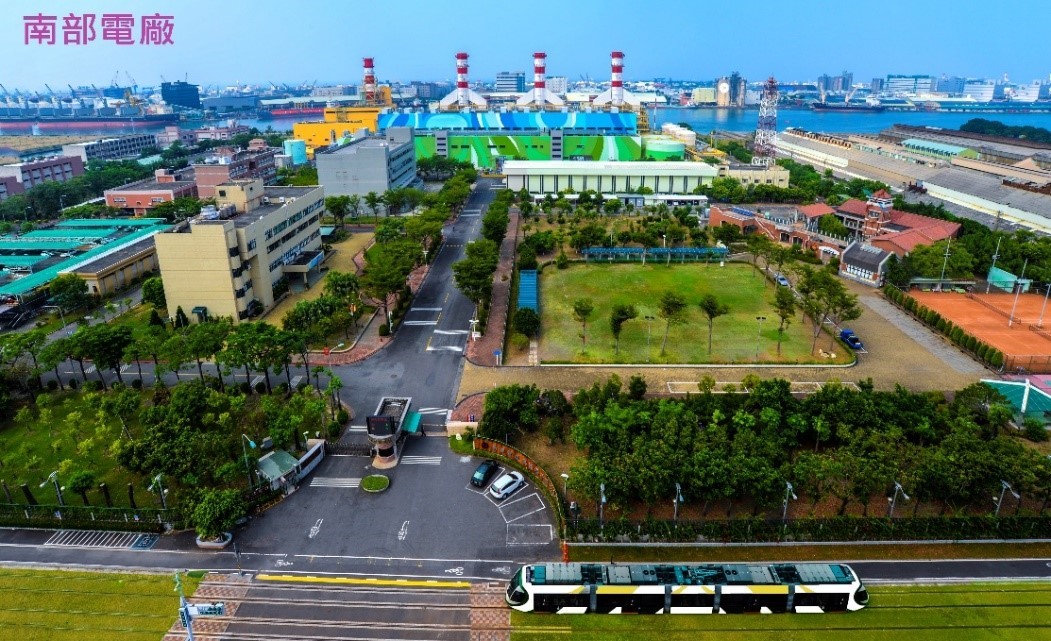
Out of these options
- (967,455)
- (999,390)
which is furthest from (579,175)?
(967,455)

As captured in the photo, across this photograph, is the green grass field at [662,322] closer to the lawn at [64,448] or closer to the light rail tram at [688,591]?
the light rail tram at [688,591]

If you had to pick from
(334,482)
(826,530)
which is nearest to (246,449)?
(334,482)

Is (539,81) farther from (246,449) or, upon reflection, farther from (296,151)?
(246,449)

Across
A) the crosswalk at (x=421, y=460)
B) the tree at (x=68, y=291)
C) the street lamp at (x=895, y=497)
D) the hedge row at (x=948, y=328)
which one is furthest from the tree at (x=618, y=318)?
the tree at (x=68, y=291)

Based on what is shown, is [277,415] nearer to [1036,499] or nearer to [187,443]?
[187,443]

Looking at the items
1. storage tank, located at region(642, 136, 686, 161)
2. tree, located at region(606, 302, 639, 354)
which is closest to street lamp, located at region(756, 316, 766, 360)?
tree, located at region(606, 302, 639, 354)

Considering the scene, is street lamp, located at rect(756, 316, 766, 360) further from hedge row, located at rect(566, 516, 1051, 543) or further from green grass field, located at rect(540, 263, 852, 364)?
hedge row, located at rect(566, 516, 1051, 543)
